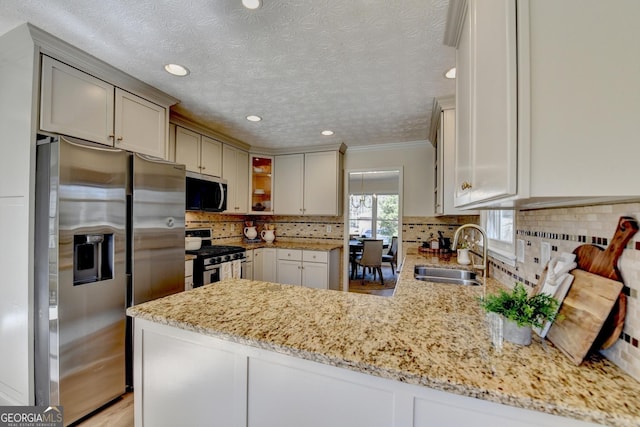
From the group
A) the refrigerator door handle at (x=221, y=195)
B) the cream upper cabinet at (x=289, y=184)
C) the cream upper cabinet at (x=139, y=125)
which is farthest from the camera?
the cream upper cabinet at (x=289, y=184)

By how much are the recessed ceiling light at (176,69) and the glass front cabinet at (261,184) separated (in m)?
2.19

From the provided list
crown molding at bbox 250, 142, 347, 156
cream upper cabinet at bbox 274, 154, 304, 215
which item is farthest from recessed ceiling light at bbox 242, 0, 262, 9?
cream upper cabinet at bbox 274, 154, 304, 215

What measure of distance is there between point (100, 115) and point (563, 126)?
8.06 feet

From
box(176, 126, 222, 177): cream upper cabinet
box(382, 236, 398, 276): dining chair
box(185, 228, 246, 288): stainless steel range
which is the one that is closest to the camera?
box(185, 228, 246, 288): stainless steel range

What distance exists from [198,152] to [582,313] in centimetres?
335

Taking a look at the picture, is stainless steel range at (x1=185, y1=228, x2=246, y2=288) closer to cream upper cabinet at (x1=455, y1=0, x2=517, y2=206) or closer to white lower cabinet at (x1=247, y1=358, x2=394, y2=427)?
white lower cabinet at (x1=247, y1=358, x2=394, y2=427)

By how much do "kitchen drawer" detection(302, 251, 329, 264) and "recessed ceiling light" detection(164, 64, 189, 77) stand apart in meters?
2.56

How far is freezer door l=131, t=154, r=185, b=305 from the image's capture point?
192 centimetres

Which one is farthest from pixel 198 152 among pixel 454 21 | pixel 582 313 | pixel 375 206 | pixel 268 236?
pixel 375 206

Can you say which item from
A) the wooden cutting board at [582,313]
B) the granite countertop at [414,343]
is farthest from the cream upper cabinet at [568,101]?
the granite countertop at [414,343]

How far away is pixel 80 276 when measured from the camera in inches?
66.1

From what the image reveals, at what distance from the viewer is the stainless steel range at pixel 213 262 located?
277 centimetres

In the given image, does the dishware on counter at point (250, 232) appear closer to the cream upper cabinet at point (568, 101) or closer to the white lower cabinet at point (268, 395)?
the white lower cabinet at point (268, 395)

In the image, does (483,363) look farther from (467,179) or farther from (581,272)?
(467,179)
